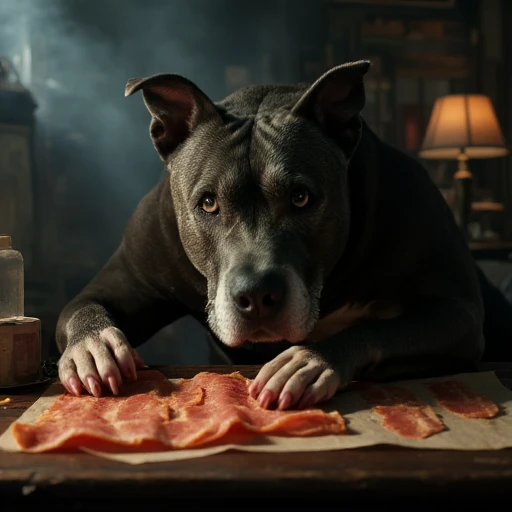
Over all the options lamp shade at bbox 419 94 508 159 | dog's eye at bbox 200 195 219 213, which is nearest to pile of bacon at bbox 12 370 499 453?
dog's eye at bbox 200 195 219 213

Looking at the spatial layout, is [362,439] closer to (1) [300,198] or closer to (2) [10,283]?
(1) [300,198]

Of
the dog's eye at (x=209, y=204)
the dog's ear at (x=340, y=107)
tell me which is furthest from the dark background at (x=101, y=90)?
the dog's eye at (x=209, y=204)

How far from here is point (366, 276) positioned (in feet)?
6.05

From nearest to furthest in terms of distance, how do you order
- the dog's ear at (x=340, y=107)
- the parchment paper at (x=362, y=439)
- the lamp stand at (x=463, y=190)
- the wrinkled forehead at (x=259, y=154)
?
the parchment paper at (x=362, y=439) → the wrinkled forehead at (x=259, y=154) → the dog's ear at (x=340, y=107) → the lamp stand at (x=463, y=190)

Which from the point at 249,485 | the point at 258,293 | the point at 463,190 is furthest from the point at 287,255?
the point at 463,190

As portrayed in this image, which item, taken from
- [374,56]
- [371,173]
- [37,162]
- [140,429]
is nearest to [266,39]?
A: [374,56]

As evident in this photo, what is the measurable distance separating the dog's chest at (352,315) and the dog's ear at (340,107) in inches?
15.3

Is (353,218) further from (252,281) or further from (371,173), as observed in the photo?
(252,281)

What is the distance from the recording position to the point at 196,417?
3.90 ft

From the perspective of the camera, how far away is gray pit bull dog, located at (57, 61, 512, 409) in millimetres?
1424

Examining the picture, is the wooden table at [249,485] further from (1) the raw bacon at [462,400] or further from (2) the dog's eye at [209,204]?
(2) the dog's eye at [209,204]

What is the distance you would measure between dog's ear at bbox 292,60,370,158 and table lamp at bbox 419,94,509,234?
2.49 metres

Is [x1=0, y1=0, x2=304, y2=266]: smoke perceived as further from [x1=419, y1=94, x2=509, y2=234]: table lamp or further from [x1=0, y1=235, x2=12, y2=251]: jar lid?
[x1=0, y1=235, x2=12, y2=251]: jar lid

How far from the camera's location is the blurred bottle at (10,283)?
66.0 inches
